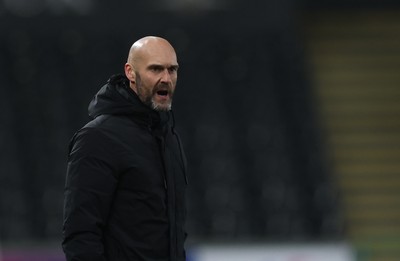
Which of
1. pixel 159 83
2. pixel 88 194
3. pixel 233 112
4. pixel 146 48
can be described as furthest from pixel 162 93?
pixel 233 112

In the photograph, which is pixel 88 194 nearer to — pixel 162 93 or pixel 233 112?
pixel 162 93

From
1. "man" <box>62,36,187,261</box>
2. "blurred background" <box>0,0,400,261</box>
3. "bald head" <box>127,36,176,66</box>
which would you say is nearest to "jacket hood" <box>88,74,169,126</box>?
"man" <box>62,36,187,261</box>

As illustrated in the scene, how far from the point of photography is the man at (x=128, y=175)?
326 cm

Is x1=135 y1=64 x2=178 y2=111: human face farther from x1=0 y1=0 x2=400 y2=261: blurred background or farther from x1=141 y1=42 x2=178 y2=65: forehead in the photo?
x1=0 y1=0 x2=400 y2=261: blurred background

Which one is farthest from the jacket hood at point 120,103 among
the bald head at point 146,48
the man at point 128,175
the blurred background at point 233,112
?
the blurred background at point 233,112

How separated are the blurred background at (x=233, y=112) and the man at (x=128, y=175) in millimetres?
6569

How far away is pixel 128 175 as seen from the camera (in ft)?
10.9

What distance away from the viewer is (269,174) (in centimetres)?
1116

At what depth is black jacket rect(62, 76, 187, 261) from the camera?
3254mm

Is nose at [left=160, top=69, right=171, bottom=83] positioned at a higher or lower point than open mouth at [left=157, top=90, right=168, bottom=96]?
higher

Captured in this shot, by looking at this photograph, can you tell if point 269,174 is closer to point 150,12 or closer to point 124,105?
point 150,12

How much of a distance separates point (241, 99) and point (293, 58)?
2.65 ft

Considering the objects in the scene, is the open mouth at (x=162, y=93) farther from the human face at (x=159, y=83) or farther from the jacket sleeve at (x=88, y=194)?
the jacket sleeve at (x=88, y=194)

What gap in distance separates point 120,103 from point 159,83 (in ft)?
0.45
